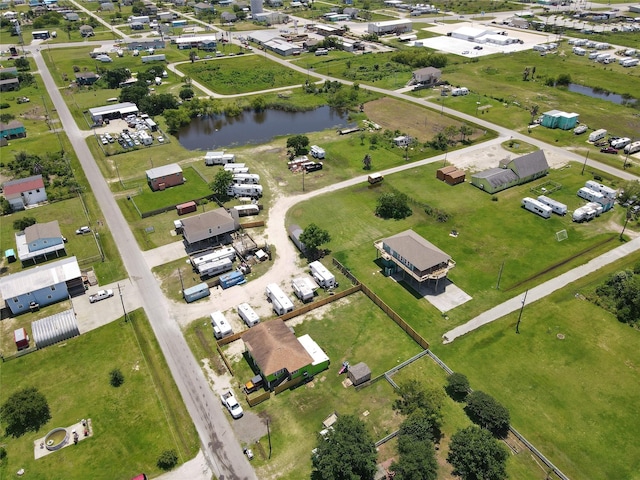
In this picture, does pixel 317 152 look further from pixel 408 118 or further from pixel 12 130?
pixel 12 130

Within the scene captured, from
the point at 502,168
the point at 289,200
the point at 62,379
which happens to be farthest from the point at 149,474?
the point at 502,168

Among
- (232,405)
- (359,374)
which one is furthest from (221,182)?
(359,374)

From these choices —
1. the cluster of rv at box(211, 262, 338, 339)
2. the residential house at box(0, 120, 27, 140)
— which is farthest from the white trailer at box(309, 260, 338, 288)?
the residential house at box(0, 120, 27, 140)

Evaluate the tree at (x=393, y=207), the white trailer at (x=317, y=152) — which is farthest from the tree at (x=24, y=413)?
the white trailer at (x=317, y=152)

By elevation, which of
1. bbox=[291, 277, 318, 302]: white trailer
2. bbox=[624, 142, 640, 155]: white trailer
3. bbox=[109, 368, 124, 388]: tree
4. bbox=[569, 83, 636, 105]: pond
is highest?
bbox=[569, 83, 636, 105]: pond

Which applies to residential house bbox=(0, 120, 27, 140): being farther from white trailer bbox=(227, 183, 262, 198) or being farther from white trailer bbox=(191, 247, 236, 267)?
white trailer bbox=(191, 247, 236, 267)

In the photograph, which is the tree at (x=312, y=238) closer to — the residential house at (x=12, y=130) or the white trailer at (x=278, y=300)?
the white trailer at (x=278, y=300)

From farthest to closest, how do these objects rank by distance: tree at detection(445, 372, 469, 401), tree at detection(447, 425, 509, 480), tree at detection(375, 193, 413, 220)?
tree at detection(375, 193, 413, 220) → tree at detection(445, 372, 469, 401) → tree at detection(447, 425, 509, 480)
